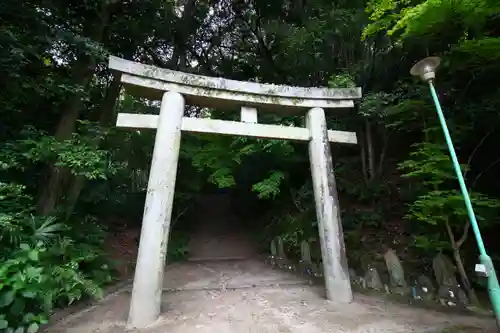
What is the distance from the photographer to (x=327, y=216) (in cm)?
475

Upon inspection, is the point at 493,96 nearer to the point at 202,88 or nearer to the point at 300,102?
the point at 300,102

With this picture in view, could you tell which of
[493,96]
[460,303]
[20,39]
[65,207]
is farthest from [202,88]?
[460,303]

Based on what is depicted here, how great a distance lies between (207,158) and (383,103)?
15.0ft

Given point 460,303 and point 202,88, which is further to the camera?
point 202,88

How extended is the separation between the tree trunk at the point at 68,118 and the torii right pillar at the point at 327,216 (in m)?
4.59

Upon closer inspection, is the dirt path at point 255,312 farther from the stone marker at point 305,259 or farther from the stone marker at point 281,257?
the stone marker at point 281,257

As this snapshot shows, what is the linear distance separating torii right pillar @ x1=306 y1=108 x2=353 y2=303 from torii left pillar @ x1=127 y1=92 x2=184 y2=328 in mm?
2423

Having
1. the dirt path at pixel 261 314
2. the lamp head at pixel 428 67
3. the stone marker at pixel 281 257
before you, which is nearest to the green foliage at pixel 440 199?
the dirt path at pixel 261 314

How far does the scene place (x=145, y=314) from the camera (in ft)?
12.3

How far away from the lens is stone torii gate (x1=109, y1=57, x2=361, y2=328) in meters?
3.89

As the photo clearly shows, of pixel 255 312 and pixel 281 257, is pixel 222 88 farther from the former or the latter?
pixel 281 257

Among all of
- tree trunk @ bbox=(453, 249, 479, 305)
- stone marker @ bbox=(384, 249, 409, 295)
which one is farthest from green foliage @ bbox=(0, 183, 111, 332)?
tree trunk @ bbox=(453, 249, 479, 305)

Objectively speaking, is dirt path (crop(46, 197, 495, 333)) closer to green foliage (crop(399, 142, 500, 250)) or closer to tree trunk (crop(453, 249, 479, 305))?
tree trunk (crop(453, 249, 479, 305))

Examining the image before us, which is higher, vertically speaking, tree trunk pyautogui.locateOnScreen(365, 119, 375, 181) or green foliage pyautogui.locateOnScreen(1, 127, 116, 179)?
tree trunk pyautogui.locateOnScreen(365, 119, 375, 181)
